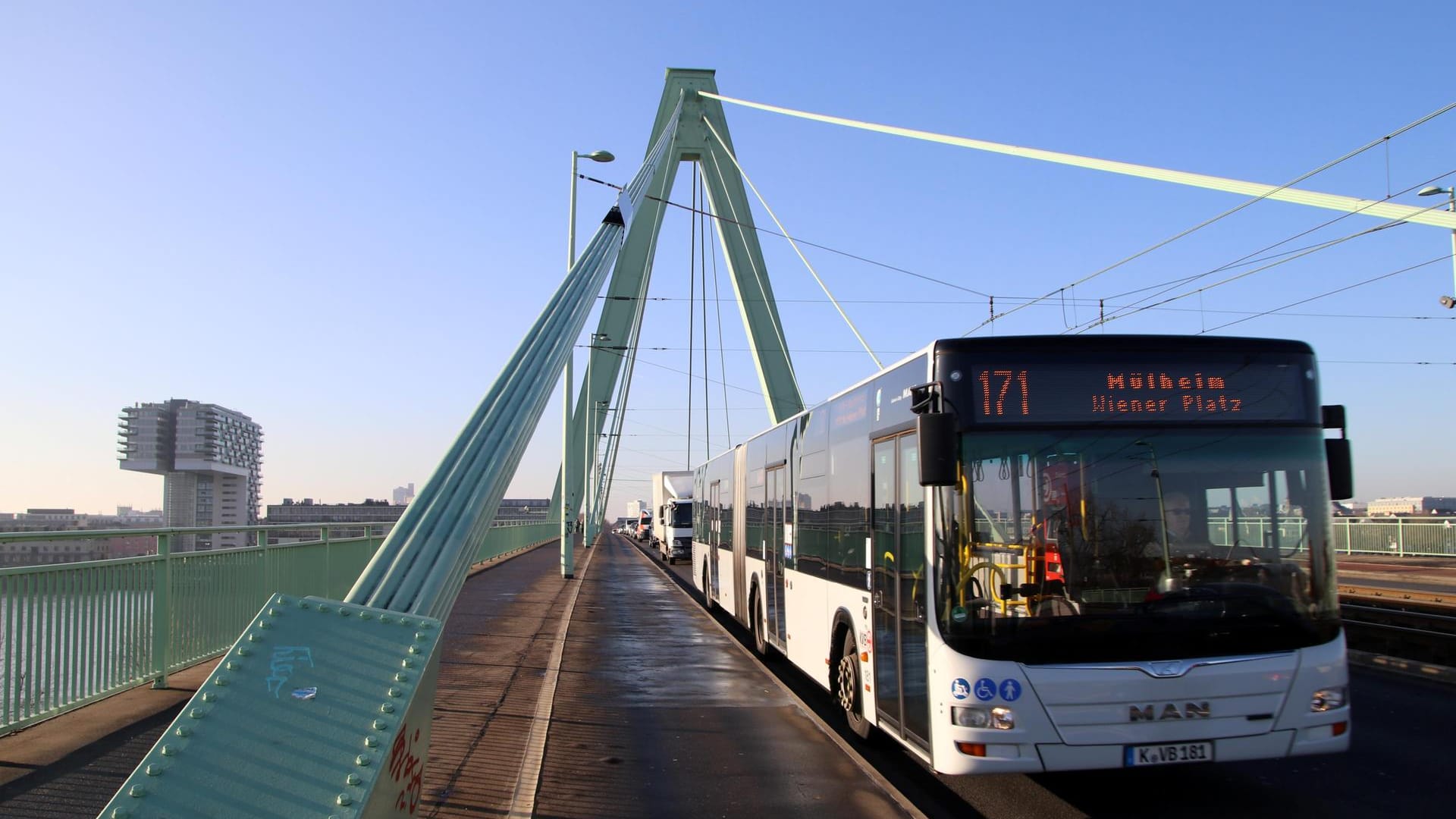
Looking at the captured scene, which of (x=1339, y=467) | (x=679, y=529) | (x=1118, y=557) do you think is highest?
(x=1339, y=467)

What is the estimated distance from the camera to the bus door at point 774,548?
1070cm

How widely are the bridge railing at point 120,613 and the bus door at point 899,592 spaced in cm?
519

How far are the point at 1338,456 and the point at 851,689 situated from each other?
11.8 feet

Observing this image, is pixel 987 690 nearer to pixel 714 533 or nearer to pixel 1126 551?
pixel 1126 551

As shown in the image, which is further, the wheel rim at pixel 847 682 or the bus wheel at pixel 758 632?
the bus wheel at pixel 758 632

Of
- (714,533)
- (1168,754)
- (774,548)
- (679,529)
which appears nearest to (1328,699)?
(1168,754)

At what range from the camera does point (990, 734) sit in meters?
5.32

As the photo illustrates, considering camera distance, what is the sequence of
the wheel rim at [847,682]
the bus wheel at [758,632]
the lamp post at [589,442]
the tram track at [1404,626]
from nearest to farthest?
the wheel rim at [847,682] → the tram track at [1404,626] → the bus wheel at [758,632] → the lamp post at [589,442]

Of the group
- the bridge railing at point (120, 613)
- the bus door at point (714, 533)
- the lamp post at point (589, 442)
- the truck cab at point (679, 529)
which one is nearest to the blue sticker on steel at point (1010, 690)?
the bridge railing at point (120, 613)

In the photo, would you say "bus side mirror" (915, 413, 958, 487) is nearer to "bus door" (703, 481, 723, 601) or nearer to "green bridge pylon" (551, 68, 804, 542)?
"bus door" (703, 481, 723, 601)

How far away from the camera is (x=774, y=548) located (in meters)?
11.1

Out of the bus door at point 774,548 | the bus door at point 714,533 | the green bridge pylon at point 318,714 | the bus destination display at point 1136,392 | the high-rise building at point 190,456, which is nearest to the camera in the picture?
the green bridge pylon at point 318,714

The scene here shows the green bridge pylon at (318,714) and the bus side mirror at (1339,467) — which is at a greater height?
the bus side mirror at (1339,467)

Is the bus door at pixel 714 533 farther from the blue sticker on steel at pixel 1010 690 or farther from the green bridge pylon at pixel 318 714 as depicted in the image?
the green bridge pylon at pixel 318 714
